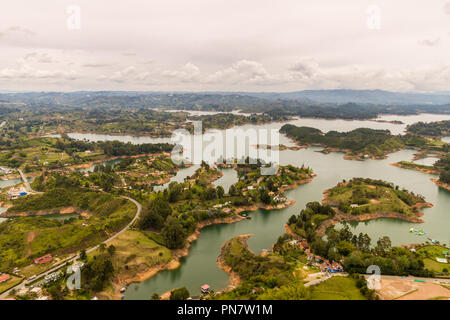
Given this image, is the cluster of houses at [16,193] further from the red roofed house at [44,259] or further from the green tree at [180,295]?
the green tree at [180,295]

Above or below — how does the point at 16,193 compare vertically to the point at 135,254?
above

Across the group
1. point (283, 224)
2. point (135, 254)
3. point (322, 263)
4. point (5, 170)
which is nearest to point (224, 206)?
point (283, 224)

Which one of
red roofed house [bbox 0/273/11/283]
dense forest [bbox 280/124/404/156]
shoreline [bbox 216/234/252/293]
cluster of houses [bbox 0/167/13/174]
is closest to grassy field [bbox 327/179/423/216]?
shoreline [bbox 216/234/252/293]

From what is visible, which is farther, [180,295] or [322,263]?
[322,263]

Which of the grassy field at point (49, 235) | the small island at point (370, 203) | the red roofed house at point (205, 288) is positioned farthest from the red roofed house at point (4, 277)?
the small island at point (370, 203)

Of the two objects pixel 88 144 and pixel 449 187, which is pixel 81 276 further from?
pixel 88 144

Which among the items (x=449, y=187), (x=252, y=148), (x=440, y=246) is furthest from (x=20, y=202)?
(x=449, y=187)

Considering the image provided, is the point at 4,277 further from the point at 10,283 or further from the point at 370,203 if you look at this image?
the point at 370,203
